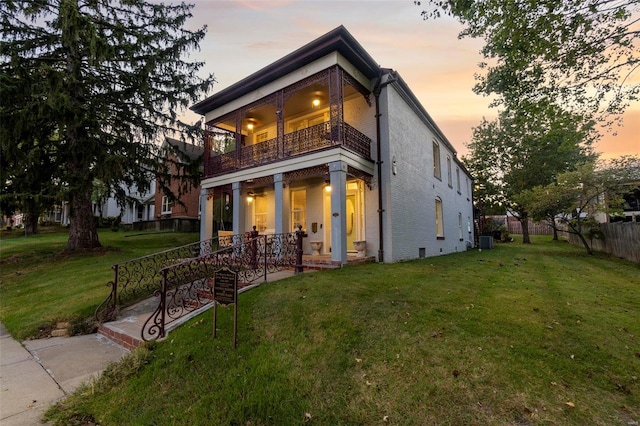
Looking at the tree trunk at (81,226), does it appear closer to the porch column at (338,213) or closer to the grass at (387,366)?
the porch column at (338,213)

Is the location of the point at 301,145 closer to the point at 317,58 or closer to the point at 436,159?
the point at 317,58

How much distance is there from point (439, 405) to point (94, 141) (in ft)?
47.3

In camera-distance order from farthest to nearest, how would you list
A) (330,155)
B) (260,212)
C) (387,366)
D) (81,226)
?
(260,212) → (81,226) → (330,155) → (387,366)

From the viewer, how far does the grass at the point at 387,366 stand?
2736 millimetres

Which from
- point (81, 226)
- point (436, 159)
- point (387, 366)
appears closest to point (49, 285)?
point (81, 226)

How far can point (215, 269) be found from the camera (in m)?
6.21

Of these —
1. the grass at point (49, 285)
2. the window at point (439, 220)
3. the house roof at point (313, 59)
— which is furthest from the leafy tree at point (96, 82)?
the window at point (439, 220)

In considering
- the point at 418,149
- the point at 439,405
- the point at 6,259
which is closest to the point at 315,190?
the point at 418,149

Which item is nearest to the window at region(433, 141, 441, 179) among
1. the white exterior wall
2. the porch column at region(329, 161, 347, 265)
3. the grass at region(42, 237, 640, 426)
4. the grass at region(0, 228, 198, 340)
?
the white exterior wall

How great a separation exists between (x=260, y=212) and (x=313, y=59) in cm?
675

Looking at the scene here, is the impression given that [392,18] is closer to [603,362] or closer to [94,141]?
[603,362]

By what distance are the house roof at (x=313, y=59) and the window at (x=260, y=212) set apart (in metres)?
4.40

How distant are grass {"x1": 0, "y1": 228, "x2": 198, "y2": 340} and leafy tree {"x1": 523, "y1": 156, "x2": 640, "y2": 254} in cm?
1905

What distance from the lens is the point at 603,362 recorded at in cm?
320
